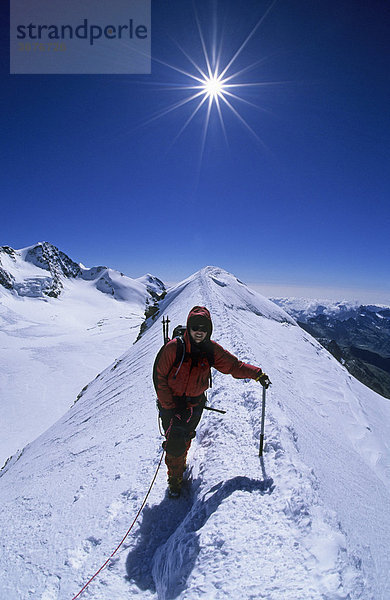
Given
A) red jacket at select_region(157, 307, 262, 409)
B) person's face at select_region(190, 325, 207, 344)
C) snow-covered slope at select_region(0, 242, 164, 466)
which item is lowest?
snow-covered slope at select_region(0, 242, 164, 466)

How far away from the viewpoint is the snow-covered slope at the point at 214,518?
95.6 inches

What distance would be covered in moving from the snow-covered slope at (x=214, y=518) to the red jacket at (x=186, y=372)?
1.23 meters

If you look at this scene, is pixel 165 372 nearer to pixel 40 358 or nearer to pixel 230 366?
pixel 230 366

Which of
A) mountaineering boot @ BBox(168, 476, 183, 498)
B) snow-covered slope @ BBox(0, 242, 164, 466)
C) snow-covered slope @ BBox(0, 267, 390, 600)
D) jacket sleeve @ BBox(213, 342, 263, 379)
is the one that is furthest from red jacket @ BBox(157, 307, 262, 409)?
snow-covered slope @ BBox(0, 242, 164, 466)

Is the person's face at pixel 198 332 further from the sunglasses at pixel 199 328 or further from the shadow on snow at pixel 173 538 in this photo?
the shadow on snow at pixel 173 538

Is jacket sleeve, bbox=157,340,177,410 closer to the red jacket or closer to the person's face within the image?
the red jacket

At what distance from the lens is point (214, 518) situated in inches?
115

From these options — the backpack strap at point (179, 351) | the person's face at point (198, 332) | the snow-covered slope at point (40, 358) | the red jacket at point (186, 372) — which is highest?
the person's face at point (198, 332)

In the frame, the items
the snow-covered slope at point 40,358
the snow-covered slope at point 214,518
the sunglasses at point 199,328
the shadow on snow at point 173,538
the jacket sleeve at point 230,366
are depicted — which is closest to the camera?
the snow-covered slope at point 214,518

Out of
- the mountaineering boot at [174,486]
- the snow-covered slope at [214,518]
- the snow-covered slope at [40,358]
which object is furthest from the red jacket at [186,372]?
the snow-covered slope at [40,358]

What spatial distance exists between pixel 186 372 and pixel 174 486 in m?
1.78

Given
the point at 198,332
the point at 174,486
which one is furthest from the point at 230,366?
the point at 174,486

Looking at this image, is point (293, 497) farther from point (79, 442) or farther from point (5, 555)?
point (79, 442)

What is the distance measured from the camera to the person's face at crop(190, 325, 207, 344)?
11.3 ft
